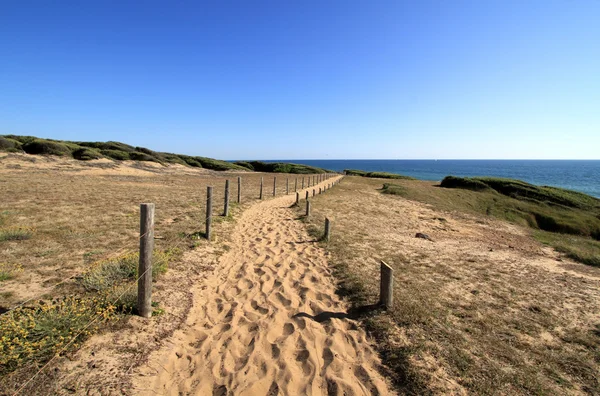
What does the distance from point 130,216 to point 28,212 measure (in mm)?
3329

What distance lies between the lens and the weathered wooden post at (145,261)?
4.30m

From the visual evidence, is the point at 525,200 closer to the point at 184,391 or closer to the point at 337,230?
the point at 337,230

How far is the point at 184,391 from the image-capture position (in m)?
3.29

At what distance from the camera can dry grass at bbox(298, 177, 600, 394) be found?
11.9 feet

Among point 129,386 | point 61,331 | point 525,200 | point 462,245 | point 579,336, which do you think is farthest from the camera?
point 525,200

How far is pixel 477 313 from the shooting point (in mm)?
5215

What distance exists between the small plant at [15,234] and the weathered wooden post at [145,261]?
5.40 meters

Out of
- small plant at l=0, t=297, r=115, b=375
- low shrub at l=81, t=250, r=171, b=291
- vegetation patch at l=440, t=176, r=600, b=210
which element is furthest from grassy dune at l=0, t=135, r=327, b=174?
small plant at l=0, t=297, r=115, b=375

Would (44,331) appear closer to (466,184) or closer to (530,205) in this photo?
(530,205)

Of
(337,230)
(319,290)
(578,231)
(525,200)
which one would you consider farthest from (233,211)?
(525,200)

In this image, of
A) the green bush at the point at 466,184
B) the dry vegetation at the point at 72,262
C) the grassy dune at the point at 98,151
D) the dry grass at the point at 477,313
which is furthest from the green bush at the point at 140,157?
the green bush at the point at 466,184

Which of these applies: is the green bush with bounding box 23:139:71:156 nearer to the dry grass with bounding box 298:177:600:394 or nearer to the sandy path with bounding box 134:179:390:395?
the dry grass with bounding box 298:177:600:394

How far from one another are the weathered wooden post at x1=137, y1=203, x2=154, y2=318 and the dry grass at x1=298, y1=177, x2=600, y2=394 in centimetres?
362

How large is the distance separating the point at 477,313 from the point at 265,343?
156 inches
